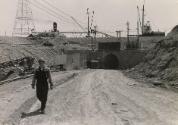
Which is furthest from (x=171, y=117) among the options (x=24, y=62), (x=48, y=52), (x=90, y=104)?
(x=48, y=52)

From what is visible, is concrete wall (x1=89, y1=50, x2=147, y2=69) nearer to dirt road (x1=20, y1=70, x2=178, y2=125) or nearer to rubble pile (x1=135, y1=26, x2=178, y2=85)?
rubble pile (x1=135, y1=26, x2=178, y2=85)

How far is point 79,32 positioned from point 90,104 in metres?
83.9

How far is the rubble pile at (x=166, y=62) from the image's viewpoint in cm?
Result: 2698

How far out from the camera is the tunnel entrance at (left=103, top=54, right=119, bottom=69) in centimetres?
7512

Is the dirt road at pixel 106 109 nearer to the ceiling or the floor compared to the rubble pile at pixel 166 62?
nearer to the floor

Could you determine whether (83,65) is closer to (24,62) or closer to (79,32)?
(24,62)

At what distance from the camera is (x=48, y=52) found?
192ft

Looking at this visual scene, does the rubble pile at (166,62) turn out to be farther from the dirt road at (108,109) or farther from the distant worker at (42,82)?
the distant worker at (42,82)

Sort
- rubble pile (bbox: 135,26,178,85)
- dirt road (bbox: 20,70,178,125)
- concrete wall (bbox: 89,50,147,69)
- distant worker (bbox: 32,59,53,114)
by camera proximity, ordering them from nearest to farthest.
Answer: dirt road (bbox: 20,70,178,125)
distant worker (bbox: 32,59,53,114)
rubble pile (bbox: 135,26,178,85)
concrete wall (bbox: 89,50,147,69)

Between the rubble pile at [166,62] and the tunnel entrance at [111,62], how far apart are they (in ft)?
114

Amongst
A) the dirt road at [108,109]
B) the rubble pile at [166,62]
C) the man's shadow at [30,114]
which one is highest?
the rubble pile at [166,62]

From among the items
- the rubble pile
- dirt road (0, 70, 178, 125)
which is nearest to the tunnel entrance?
the rubble pile

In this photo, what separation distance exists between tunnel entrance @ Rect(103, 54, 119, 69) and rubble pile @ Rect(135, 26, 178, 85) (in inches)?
1367

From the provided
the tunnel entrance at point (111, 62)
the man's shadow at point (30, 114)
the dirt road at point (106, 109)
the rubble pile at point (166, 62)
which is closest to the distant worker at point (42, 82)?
the man's shadow at point (30, 114)
